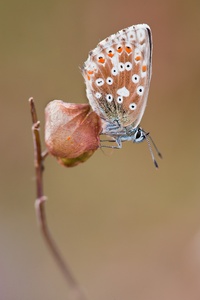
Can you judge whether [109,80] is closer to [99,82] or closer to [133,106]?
[99,82]

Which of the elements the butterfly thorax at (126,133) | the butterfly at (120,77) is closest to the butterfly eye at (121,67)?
the butterfly at (120,77)

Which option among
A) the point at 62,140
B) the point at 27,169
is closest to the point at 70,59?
the point at 27,169

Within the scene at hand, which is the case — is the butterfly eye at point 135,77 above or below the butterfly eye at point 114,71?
below

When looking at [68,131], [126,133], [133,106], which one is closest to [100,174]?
[126,133]

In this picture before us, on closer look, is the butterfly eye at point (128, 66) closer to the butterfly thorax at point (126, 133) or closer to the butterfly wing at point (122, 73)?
the butterfly wing at point (122, 73)

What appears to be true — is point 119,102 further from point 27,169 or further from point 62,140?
point 27,169

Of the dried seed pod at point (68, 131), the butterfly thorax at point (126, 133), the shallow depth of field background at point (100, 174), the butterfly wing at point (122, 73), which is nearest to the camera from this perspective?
the dried seed pod at point (68, 131)
